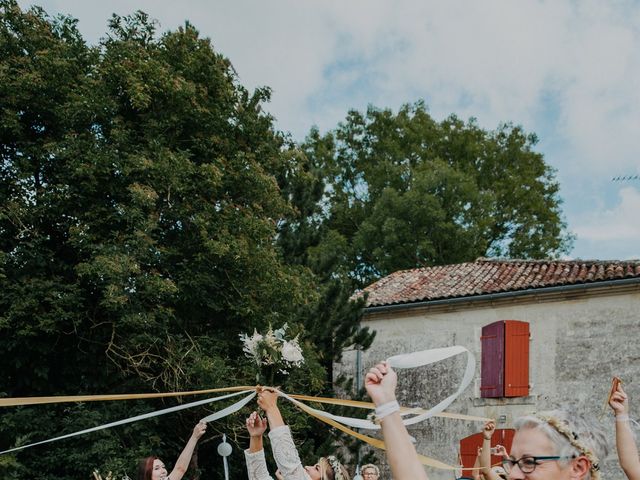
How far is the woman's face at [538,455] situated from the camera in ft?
7.48

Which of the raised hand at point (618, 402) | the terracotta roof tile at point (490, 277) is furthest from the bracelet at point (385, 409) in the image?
the terracotta roof tile at point (490, 277)

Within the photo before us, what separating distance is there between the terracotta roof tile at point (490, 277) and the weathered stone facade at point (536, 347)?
0.25 m

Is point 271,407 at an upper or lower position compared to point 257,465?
upper

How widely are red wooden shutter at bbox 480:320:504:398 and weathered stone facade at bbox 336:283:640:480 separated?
0.70 feet

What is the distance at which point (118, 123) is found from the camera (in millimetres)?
17500

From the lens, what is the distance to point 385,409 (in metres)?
2.06

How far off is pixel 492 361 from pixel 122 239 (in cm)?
898

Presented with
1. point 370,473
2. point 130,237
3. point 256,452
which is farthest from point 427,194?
point 256,452

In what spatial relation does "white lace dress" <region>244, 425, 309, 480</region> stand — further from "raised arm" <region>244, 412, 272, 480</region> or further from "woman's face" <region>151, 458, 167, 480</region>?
"woman's face" <region>151, 458, 167, 480</region>

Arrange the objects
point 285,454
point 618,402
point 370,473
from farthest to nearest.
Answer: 1. point 370,473
2. point 285,454
3. point 618,402

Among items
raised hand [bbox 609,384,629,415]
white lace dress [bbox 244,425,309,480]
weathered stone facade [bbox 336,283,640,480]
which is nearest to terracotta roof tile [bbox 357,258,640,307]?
weathered stone facade [bbox 336,283,640,480]

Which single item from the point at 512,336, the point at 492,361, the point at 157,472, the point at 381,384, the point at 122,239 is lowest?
the point at 157,472

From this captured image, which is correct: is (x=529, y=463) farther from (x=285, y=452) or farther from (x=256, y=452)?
(x=256, y=452)

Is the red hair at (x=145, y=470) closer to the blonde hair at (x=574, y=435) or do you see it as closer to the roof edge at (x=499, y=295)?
the blonde hair at (x=574, y=435)
